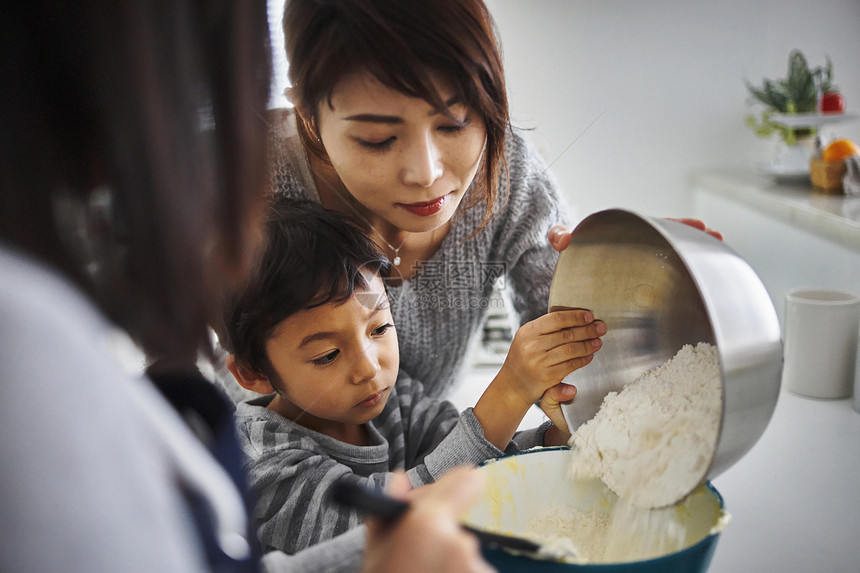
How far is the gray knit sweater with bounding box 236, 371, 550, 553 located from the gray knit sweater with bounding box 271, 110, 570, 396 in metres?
0.04

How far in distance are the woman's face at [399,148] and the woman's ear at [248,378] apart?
A: 0.47 feet

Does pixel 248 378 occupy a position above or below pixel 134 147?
below

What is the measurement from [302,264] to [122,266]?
0.15 m

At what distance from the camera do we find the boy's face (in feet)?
1.42

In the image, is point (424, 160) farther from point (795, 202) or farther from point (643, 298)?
point (795, 202)

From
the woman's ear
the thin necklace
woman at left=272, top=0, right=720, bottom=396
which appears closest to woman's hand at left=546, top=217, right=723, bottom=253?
woman at left=272, top=0, right=720, bottom=396

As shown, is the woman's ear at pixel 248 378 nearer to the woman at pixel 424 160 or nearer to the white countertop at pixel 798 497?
the woman at pixel 424 160

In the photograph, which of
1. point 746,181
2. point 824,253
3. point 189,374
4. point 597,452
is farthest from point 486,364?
point 746,181

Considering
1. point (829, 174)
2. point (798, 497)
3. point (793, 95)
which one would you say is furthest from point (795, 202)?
point (798, 497)

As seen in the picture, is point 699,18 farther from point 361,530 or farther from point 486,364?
point 361,530

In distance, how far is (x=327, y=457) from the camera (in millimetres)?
464

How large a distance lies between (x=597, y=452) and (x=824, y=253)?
1.87ft

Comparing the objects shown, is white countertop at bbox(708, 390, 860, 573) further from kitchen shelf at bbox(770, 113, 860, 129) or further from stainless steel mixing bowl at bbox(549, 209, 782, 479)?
kitchen shelf at bbox(770, 113, 860, 129)

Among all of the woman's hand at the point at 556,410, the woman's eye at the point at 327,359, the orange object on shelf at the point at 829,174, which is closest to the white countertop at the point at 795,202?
the orange object on shelf at the point at 829,174
